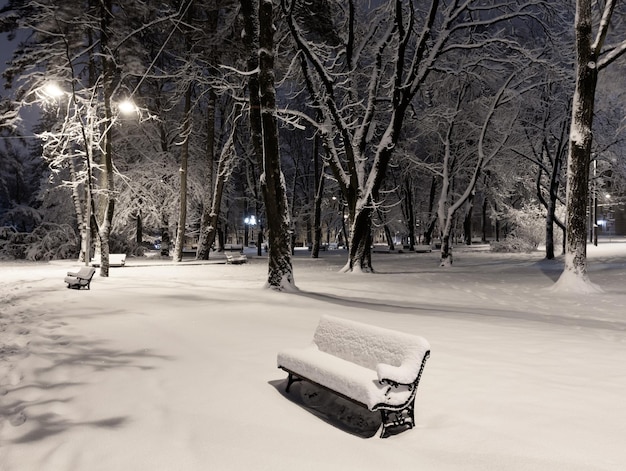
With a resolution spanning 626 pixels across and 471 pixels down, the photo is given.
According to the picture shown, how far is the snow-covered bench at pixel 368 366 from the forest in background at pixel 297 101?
8.52 meters

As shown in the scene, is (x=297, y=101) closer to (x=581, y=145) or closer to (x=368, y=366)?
(x=581, y=145)

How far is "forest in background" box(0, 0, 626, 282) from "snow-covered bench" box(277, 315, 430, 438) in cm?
852

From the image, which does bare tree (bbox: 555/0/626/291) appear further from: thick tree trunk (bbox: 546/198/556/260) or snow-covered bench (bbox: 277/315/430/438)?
thick tree trunk (bbox: 546/198/556/260)

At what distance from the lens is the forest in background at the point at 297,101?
17.9m

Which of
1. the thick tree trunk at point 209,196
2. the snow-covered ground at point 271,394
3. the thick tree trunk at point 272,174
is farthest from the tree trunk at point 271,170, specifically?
the thick tree trunk at point 209,196

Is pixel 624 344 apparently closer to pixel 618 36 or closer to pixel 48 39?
pixel 618 36

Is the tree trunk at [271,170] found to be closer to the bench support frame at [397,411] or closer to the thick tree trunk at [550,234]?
the bench support frame at [397,411]

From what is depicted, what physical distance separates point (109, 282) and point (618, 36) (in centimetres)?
2213

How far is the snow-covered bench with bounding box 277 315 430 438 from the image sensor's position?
4156 mm

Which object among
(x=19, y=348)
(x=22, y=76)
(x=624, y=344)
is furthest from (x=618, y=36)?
(x=22, y=76)

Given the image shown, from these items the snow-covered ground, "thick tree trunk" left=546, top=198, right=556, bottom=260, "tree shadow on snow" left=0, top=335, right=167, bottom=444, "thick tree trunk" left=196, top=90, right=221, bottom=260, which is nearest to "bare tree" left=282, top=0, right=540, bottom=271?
"thick tree trunk" left=196, top=90, right=221, bottom=260

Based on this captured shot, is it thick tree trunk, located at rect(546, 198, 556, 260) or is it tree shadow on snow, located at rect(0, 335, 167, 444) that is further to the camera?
thick tree trunk, located at rect(546, 198, 556, 260)

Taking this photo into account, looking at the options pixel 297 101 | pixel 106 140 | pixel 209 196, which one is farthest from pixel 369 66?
pixel 297 101

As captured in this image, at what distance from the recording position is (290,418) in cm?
460
